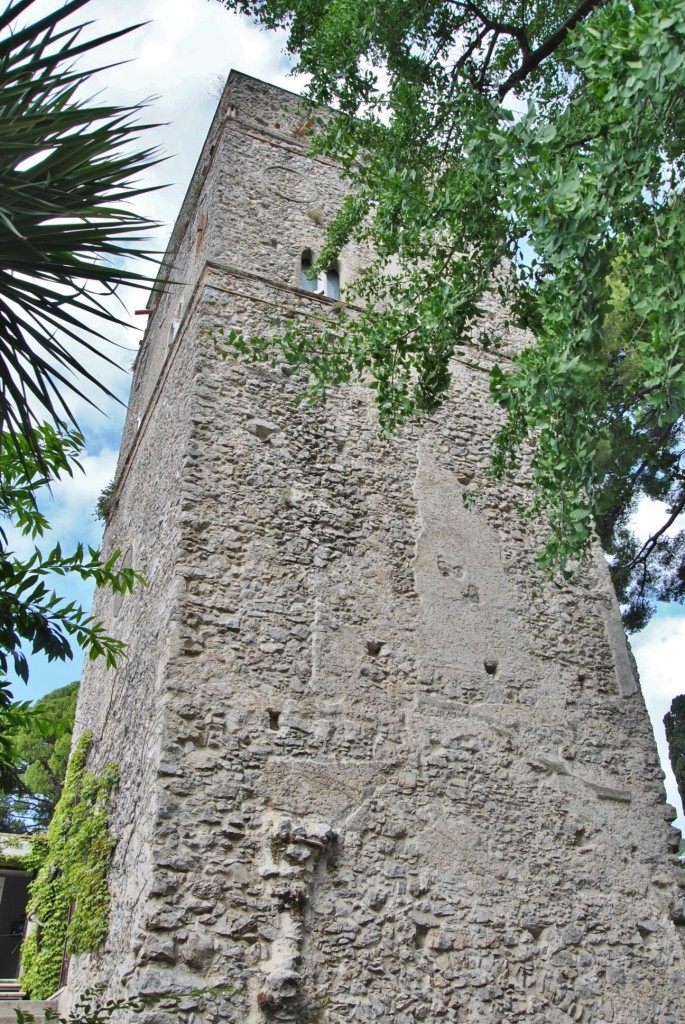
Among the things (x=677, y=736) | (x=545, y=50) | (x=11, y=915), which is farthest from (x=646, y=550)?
(x=11, y=915)

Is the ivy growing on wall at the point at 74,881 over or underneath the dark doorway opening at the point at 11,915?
underneath

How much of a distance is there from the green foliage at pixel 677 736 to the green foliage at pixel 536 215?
2121 millimetres

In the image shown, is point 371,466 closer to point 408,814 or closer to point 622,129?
point 408,814

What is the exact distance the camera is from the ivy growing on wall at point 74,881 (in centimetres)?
490

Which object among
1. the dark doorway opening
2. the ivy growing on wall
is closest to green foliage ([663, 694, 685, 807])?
the ivy growing on wall

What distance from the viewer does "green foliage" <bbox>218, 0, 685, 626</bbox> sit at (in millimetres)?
3719

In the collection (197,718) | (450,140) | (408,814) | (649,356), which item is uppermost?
(450,140)

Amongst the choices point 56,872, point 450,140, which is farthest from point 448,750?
point 450,140

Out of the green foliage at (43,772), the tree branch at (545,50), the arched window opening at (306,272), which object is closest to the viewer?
the tree branch at (545,50)

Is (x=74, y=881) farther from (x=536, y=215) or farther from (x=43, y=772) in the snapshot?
(x=43, y=772)

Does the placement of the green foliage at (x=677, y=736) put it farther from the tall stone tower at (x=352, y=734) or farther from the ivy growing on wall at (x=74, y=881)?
the ivy growing on wall at (x=74, y=881)

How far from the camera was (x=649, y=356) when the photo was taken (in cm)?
363

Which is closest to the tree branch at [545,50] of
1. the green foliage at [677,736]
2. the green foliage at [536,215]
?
Answer: the green foliage at [536,215]

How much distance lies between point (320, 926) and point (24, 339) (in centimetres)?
320
